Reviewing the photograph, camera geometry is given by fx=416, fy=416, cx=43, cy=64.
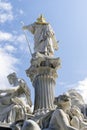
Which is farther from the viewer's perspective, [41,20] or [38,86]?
[41,20]

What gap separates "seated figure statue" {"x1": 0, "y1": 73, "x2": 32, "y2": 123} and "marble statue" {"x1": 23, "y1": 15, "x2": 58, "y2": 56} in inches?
97.9

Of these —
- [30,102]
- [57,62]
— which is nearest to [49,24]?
[57,62]

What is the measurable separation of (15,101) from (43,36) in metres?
5.20

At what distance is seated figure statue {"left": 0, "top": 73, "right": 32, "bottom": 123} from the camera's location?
14.5 m

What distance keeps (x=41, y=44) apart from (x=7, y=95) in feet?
14.5

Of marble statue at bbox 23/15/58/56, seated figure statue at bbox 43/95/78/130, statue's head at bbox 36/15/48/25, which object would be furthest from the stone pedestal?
seated figure statue at bbox 43/95/78/130

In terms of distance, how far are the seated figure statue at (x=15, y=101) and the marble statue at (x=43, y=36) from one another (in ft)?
8.16

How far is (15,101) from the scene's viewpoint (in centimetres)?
1528

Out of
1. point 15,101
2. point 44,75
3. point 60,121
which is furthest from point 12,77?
point 60,121

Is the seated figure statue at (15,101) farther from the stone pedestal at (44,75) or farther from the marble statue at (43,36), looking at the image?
the marble statue at (43,36)

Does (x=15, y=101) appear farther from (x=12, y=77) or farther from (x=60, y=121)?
(x=60, y=121)

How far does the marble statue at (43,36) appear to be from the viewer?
19.2 metres

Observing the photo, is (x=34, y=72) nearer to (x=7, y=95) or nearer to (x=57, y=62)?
(x=57, y=62)

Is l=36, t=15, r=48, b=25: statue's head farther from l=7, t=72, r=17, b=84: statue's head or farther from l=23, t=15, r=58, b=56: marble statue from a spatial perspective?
l=7, t=72, r=17, b=84: statue's head
